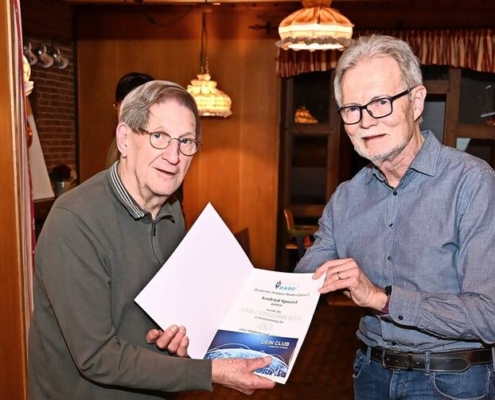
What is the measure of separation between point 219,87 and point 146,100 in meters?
5.41

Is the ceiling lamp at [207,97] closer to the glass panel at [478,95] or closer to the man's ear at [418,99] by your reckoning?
the glass panel at [478,95]

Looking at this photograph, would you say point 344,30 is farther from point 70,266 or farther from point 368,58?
point 70,266

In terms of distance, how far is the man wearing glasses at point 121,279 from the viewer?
1351mm

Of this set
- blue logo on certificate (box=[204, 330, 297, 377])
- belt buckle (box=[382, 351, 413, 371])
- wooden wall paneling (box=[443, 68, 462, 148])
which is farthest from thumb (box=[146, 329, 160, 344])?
wooden wall paneling (box=[443, 68, 462, 148])

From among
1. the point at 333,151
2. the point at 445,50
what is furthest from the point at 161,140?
the point at 333,151

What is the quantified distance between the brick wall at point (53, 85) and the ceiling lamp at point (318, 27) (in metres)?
3.29

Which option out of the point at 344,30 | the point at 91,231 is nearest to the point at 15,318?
the point at 91,231

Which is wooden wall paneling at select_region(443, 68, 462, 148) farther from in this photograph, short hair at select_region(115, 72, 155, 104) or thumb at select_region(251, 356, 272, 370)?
thumb at select_region(251, 356, 272, 370)

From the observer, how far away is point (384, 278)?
1.61 meters

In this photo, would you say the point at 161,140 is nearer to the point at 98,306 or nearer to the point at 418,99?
the point at 98,306

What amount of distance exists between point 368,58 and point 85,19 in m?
A: 6.27

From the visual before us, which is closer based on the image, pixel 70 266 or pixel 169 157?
pixel 70 266

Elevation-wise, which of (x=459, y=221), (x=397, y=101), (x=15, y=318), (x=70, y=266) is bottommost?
(x=15, y=318)

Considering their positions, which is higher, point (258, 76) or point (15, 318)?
point (258, 76)
